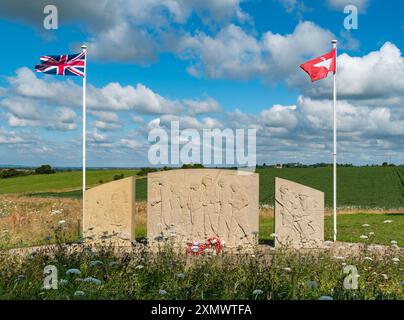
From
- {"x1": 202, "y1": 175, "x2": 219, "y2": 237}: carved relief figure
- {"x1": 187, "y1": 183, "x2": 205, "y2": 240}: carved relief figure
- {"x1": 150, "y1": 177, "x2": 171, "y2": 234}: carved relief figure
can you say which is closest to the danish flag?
{"x1": 202, "y1": 175, "x2": 219, "y2": 237}: carved relief figure

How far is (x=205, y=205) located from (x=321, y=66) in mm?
6174

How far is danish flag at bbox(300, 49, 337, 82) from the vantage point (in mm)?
15593

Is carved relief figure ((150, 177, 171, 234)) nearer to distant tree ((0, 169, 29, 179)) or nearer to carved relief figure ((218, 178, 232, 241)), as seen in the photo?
carved relief figure ((218, 178, 232, 241))

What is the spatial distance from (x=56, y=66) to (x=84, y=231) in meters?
6.04

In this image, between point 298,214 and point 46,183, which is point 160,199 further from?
point 46,183

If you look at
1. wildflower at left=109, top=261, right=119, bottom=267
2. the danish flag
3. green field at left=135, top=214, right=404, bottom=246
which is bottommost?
green field at left=135, top=214, right=404, bottom=246

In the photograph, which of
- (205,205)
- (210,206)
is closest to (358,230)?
(210,206)

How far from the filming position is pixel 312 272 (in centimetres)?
782

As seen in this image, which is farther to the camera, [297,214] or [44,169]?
[44,169]

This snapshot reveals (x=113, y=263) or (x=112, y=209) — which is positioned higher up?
(x=112, y=209)

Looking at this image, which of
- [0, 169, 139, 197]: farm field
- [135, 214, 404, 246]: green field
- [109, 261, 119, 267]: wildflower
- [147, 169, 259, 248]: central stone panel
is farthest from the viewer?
[0, 169, 139, 197]: farm field

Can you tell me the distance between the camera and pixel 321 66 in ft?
51.5

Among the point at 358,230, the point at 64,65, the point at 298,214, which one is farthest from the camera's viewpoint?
the point at 358,230

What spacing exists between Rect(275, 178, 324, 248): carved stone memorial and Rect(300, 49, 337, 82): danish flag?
391 centimetres
